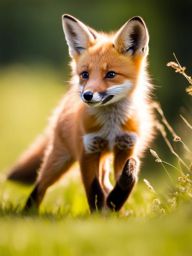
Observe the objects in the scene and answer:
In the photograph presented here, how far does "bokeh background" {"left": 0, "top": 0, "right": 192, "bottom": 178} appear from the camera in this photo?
14.9 metres

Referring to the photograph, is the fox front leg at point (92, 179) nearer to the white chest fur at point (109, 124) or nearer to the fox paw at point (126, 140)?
the white chest fur at point (109, 124)

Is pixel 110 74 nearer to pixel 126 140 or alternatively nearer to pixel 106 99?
pixel 106 99

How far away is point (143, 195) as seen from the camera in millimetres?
8086

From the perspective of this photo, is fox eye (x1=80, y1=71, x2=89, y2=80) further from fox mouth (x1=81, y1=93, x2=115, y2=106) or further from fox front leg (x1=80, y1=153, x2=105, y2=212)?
fox front leg (x1=80, y1=153, x2=105, y2=212)

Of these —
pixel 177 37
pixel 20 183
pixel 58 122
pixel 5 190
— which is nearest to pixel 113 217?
pixel 58 122

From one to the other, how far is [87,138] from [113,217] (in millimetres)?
1191

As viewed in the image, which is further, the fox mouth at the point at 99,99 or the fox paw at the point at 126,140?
the fox paw at the point at 126,140

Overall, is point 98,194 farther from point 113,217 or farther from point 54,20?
point 54,20

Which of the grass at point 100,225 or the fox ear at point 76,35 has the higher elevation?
the fox ear at point 76,35

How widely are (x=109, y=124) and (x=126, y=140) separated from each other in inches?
8.0

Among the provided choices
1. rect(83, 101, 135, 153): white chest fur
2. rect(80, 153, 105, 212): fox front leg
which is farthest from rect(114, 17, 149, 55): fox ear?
rect(80, 153, 105, 212): fox front leg

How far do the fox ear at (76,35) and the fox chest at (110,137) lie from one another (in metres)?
0.80

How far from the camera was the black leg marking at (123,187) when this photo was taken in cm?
642

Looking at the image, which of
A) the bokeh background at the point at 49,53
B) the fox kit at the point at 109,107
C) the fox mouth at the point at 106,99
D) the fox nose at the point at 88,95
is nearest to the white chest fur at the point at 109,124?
the fox kit at the point at 109,107
